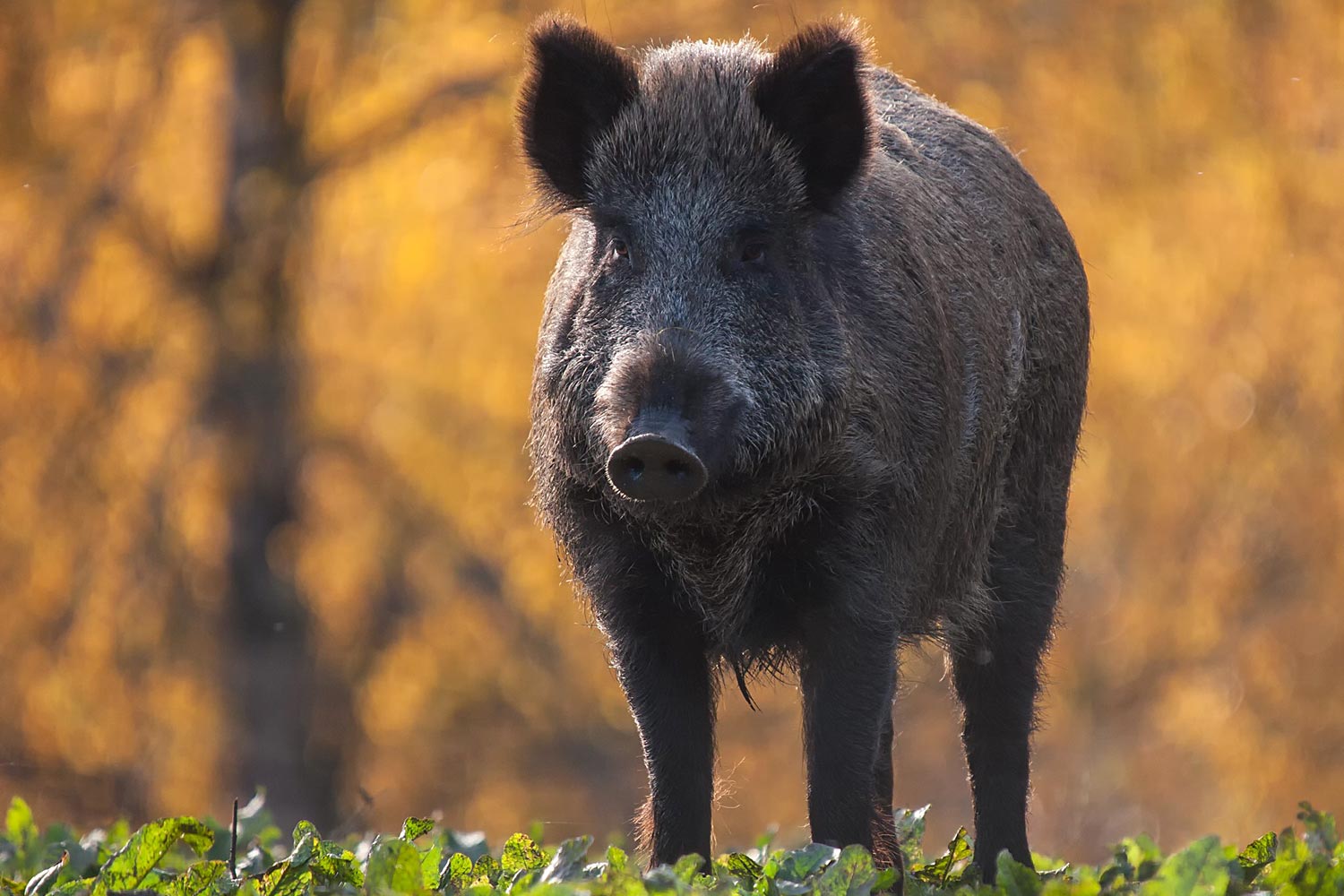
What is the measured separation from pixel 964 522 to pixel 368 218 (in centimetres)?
855

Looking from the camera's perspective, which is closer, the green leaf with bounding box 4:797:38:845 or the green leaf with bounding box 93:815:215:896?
the green leaf with bounding box 93:815:215:896

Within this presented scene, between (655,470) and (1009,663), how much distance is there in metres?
2.11

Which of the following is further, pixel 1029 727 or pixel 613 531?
pixel 1029 727

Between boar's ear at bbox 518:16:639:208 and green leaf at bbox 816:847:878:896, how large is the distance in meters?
1.91

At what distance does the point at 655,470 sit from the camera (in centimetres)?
396

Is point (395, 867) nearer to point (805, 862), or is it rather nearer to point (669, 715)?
point (805, 862)

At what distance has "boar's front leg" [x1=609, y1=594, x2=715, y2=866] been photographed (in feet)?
14.9

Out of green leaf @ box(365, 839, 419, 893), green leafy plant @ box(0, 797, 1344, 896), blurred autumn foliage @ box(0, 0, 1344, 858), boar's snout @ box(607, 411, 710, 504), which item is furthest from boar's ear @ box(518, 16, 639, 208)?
blurred autumn foliage @ box(0, 0, 1344, 858)

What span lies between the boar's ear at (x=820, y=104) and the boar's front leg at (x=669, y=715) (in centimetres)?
115

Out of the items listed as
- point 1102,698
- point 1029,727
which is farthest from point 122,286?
point 1102,698

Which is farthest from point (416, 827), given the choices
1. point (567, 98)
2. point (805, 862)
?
point (567, 98)

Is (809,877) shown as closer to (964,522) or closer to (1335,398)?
(964,522)

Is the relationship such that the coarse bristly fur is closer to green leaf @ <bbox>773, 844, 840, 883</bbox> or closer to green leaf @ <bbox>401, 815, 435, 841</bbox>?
green leaf @ <bbox>773, 844, 840, 883</bbox>

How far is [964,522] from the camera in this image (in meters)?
5.20
